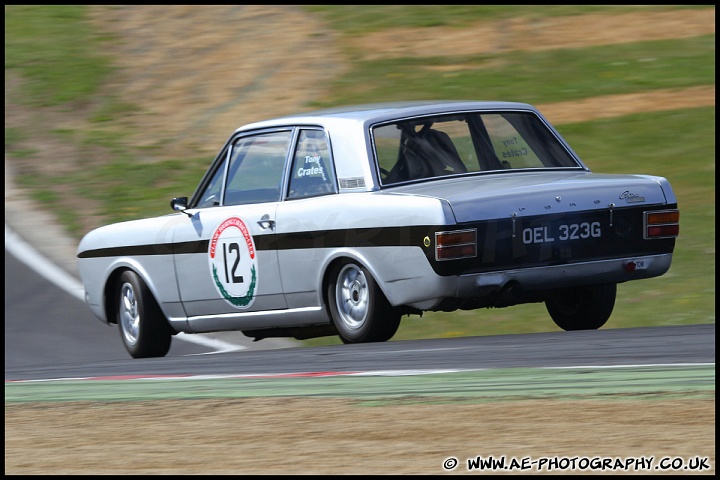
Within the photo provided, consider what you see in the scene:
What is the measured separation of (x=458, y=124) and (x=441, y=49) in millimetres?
12907

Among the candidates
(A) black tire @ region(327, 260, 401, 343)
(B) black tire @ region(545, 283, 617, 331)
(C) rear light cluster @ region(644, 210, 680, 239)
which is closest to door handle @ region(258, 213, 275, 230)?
(A) black tire @ region(327, 260, 401, 343)

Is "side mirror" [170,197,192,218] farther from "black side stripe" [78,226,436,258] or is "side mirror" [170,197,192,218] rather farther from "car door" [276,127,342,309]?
"car door" [276,127,342,309]

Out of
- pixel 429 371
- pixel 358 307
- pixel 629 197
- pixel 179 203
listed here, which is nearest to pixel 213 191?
pixel 179 203

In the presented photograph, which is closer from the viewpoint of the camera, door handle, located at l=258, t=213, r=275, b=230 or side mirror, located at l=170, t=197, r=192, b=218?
door handle, located at l=258, t=213, r=275, b=230

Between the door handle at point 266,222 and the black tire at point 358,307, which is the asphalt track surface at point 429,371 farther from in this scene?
the door handle at point 266,222

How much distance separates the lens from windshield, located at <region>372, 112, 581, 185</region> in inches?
365

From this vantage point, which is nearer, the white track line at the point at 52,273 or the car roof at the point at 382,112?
the car roof at the point at 382,112

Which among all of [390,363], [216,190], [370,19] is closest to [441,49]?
[370,19]

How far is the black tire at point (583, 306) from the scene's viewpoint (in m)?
9.89

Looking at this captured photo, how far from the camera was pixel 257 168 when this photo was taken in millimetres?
10008

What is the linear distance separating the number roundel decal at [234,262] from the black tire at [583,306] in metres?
1.97

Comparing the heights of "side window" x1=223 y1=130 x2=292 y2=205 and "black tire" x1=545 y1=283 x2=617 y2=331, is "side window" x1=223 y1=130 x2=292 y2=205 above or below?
above

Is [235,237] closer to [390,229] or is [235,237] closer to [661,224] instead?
[390,229]

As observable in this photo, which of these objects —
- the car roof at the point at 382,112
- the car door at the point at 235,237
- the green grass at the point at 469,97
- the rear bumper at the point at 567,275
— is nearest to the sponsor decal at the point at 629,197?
the rear bumper at the point at 567,275
